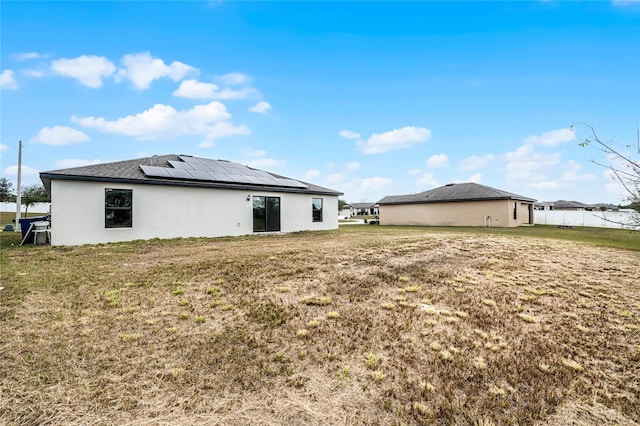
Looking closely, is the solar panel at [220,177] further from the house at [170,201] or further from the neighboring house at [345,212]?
the neighboring house at [345,212]

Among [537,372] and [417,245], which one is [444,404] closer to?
[537,372]

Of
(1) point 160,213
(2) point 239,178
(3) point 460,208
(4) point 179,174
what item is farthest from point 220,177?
(3) point 460,208

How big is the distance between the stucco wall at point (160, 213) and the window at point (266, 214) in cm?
24

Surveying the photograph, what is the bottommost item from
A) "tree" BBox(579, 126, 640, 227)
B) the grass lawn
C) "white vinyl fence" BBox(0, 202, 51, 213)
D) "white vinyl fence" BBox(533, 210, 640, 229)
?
the grass lawn

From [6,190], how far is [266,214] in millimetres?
34910

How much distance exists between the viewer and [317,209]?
54.1 ft

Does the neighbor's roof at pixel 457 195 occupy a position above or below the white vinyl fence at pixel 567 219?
above

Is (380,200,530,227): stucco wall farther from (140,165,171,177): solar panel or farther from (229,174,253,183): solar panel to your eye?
(140,165,171,177): solar panel

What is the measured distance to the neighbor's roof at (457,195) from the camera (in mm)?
23109

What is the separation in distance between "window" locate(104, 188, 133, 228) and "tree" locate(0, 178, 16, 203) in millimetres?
32395

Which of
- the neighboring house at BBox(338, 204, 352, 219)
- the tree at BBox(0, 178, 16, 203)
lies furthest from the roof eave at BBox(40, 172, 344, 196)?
the neighboring house at BBox(338, 204, 352, 219)

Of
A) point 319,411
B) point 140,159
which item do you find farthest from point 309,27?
point 319,411

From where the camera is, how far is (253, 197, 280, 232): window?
1402 cm

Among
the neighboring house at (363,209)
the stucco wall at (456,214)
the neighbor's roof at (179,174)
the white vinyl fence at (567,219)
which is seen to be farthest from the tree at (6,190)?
the neighboring house at (363,209)
